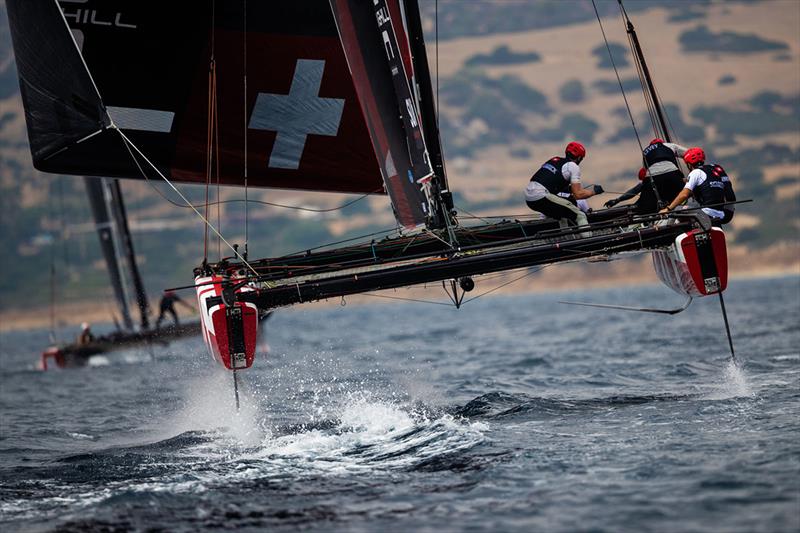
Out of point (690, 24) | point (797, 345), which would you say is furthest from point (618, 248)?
point (690, 24)

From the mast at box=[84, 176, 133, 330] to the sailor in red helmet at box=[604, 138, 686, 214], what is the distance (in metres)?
18.4

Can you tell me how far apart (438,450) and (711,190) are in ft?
12.7

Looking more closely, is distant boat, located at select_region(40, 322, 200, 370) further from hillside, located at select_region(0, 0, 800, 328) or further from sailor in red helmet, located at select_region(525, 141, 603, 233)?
hillside, located at select_region(0, 0, 800, 328)

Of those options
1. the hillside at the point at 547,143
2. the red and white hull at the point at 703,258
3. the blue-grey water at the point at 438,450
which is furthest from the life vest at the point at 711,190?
the hillside at the point at 547,143

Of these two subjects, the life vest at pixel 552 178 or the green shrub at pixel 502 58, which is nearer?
the life vest at pixel 552 178

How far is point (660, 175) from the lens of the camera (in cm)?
1180

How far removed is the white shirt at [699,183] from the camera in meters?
11.4

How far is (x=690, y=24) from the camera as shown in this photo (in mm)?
117750

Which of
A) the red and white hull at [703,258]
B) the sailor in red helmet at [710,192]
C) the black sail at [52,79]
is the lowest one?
the red and white hull at [703,258]

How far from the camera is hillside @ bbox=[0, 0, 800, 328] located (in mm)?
84125

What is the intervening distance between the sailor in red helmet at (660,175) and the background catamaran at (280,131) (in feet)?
1.05

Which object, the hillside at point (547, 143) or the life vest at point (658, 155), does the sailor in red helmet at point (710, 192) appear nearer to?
the life vest at point (658, 155)

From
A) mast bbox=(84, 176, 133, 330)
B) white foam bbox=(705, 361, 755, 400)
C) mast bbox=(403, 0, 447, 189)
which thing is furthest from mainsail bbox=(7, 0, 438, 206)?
mast bbox=(84, 176, 133, 330)

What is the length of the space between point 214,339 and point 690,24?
374 ft
